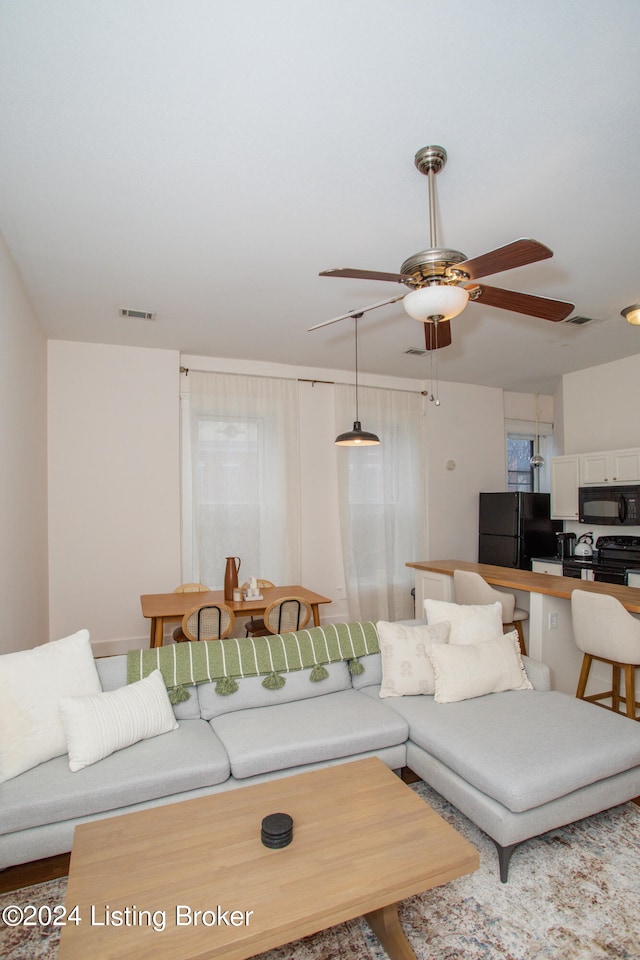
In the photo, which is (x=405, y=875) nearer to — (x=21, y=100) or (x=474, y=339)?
(x=21, y=100)

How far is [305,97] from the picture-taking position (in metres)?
1.91

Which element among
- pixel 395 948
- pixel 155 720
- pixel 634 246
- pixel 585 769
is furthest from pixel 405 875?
pixel 634 246

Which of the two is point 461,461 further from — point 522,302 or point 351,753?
point 351,753

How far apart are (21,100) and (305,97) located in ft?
3.52

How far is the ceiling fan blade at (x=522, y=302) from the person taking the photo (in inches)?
95.4

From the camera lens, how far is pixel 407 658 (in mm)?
2834

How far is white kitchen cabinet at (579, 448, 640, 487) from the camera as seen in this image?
495 cm

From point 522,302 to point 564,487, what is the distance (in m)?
3.74

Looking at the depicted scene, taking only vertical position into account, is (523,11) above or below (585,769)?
above

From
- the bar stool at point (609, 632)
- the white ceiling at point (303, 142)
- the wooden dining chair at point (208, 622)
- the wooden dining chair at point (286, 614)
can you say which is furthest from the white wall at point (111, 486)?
the bar stool at point (609, 632)

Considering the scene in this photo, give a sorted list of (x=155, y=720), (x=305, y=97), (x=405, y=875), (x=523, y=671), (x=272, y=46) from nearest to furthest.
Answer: (x=405, y=875), (x=272, y=46), (x=305, y=97), (x=155, y=720), (x=523, y=671)

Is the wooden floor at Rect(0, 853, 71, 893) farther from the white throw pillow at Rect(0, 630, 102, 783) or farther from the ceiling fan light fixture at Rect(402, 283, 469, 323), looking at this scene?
the ceiling fan light fixture at Rect(402, 283, 469, 323)

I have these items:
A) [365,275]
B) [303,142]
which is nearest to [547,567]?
[365,275]

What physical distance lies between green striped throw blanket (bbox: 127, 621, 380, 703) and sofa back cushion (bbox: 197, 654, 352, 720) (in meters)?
0.03
